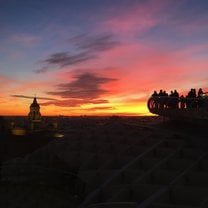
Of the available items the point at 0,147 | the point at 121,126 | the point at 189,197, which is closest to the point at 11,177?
the point at 121,126

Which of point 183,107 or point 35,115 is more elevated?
point 35,115

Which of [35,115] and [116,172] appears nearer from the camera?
[116,172]

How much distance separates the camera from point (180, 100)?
110 ft

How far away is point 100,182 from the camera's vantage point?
98.3ft

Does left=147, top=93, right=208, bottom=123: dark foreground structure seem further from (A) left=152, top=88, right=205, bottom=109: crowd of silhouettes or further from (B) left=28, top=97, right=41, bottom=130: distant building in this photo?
(B) left=28, top=97, right=41, bottom=130: distant building

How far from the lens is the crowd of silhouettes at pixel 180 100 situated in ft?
104

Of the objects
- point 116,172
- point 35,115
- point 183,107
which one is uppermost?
point 35,115

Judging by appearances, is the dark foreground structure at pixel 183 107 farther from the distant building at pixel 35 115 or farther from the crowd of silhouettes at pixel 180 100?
the distant building at pixel 35 115

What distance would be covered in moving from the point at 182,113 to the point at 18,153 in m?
75.4

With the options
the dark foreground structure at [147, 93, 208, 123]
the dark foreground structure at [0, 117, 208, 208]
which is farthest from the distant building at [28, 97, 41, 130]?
the dark foreground structure at [147, 93, 208, 123]

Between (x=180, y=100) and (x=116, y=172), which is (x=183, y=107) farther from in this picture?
(x=116, y=172)

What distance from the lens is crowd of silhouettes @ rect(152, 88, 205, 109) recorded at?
104 feet

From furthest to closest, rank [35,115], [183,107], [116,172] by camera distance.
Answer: [35,115]
[183,107]
[116,172]

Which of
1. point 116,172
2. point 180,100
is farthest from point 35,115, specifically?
point 116,172
